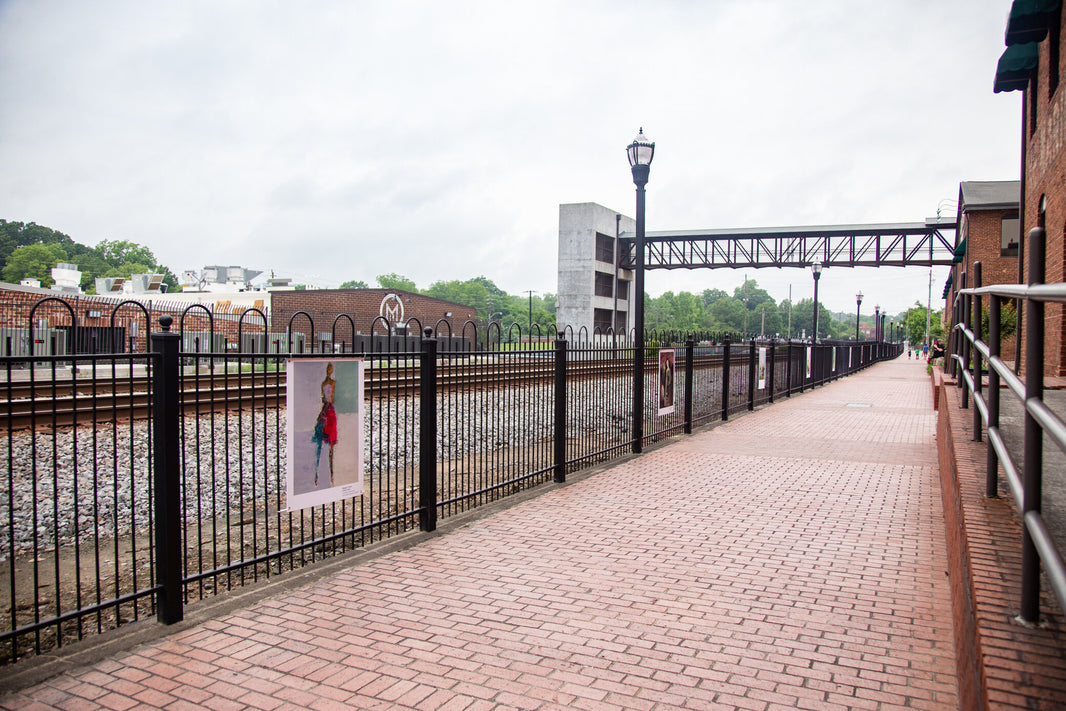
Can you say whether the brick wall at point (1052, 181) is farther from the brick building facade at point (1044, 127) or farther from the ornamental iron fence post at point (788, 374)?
the ornamental iron fence post at point (788, 374)

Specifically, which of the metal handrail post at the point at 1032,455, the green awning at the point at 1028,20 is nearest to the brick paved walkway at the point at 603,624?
the metal handrail post at the point at 1032,455

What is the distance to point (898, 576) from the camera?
5.45 metres

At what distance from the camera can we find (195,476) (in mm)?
9055

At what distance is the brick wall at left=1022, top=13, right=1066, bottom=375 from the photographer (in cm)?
1264

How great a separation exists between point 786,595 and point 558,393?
422 cm

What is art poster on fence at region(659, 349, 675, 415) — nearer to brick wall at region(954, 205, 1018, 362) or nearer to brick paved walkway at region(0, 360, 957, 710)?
brick paved walkway at region(0, 360, 957, 710)

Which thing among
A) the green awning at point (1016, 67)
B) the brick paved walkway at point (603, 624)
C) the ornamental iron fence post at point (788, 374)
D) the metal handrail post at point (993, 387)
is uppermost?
the green awning at point (1016, 67)

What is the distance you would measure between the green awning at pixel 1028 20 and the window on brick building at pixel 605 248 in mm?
45570

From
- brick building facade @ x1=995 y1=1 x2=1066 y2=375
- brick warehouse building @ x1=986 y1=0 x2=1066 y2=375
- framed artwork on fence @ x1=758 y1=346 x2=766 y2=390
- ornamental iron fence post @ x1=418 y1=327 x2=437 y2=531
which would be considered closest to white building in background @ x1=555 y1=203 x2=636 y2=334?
framed artwork on fence @ x1=758 y1=346 x2=766 y2=390

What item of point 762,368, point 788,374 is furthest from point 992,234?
point 762,368

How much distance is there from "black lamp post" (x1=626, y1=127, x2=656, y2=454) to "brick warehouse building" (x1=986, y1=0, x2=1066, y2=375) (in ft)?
22.1

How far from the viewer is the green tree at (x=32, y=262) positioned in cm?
11331

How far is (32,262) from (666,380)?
443 ft

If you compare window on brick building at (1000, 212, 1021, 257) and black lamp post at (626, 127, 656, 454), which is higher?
window on brick building at (1000, 212, 1021, 257)
